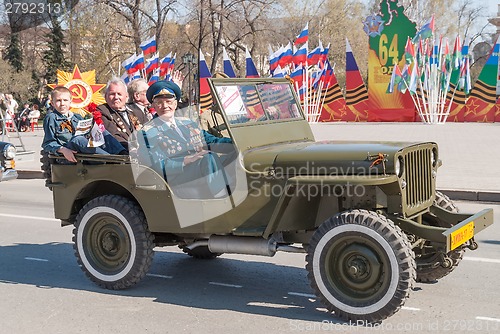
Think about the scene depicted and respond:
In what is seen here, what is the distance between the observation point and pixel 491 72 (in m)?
32.0

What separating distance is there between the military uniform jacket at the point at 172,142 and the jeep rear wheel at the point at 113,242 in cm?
47

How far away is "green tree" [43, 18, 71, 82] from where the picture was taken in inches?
1758

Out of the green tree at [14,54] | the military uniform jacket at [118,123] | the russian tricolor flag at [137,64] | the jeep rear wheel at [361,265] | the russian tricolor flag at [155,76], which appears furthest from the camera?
the green tree at [14,54]

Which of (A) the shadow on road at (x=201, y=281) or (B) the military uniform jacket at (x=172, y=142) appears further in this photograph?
(B) the military uniform jacket at (x=172, y=142)

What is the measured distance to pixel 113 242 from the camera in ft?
17.7

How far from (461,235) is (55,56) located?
44.0 m

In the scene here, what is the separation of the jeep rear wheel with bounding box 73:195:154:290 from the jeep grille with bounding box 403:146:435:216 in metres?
2.11

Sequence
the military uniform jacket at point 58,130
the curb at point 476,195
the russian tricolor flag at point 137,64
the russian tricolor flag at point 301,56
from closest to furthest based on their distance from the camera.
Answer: the military uniform jacket at point 58,130 < the curb at point 476,195 < the russian tricolor flag at point 137,64 < the russian tricolor flag at point 301,56

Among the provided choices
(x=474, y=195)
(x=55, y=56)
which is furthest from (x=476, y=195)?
(x=55, y=56)

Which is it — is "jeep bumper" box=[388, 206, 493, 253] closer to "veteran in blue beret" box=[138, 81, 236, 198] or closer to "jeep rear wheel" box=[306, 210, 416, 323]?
"jeep rear wheel" box=[306, 210, 416, 323]

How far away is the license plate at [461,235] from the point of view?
4340mm

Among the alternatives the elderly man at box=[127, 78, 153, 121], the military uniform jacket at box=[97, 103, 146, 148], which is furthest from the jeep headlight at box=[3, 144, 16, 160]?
the military uniform jacket at box=[97, 103, 146, 148]

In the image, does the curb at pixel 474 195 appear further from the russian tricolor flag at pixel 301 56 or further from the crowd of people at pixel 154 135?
the russian tricolor flag at pixel 301 56

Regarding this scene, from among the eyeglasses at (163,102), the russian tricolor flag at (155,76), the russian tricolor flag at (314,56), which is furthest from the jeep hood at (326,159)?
the russian tricolor flag at (314,56)
